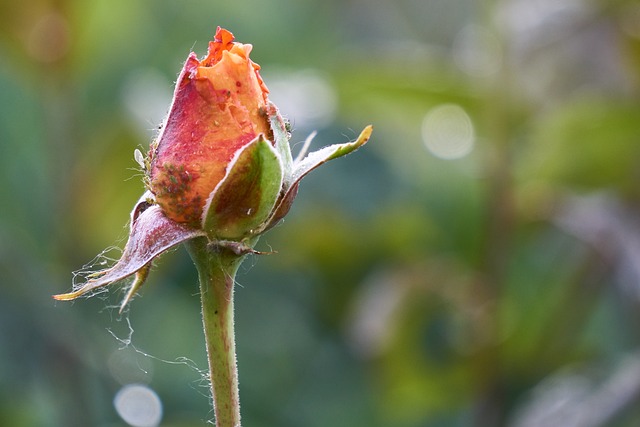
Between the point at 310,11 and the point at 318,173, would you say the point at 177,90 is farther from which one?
the point at 310,11

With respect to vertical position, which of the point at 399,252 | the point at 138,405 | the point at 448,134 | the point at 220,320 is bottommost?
the point at 220,320

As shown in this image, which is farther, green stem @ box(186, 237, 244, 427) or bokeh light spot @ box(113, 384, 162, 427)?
bokeh light spot @ box(113, 384, 162, 427)

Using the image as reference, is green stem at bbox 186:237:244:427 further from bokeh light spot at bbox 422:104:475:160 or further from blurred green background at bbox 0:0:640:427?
bokeh light spot at bbox 422:104:475:160

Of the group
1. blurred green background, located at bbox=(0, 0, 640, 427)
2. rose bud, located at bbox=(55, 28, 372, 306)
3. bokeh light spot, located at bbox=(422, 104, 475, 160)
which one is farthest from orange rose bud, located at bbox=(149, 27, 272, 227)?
bokeh light spot, located at bbox=(422, 104, 475, 160)

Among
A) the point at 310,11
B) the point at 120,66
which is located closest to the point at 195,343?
the point at 120,66

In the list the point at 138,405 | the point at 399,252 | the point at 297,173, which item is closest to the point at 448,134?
the point at 399,252

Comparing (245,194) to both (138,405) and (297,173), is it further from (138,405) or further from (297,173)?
(138,405)

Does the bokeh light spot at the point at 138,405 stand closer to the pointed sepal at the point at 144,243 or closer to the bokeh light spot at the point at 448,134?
the bokeh light spot at the point at 448,134
